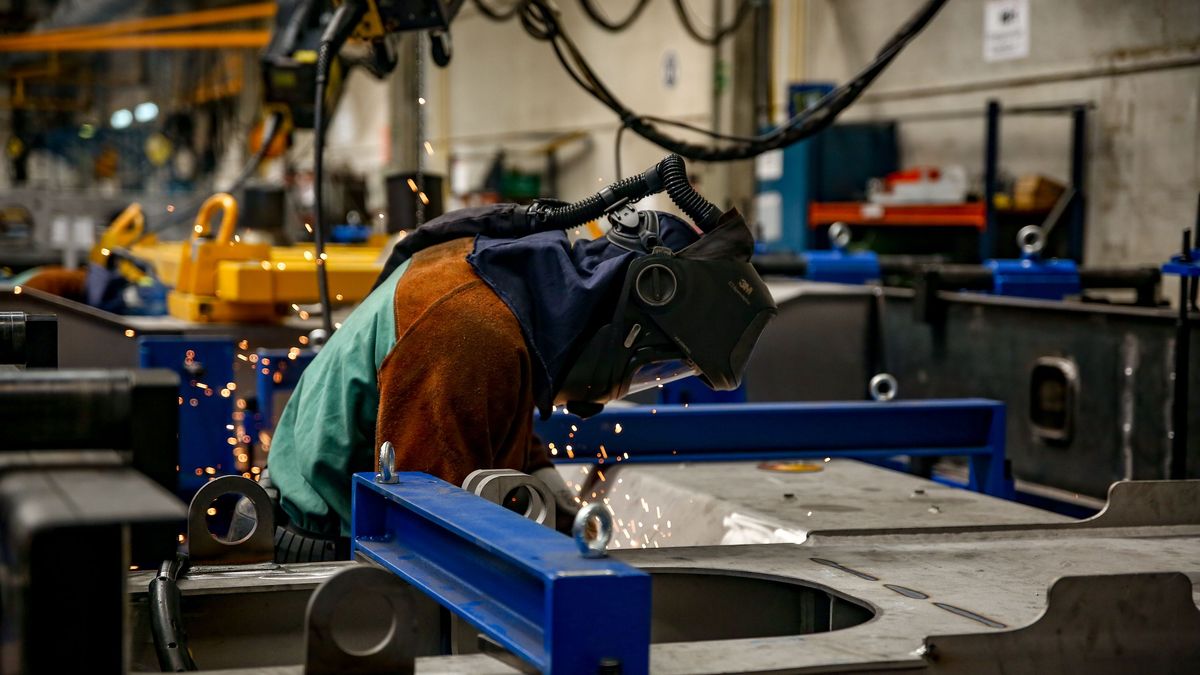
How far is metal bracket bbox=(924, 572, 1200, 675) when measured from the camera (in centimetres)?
165

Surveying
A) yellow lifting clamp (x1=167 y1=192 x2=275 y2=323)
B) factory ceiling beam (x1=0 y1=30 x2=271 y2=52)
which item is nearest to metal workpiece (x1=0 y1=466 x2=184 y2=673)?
yellow lifting clamp (x1=167 y1=192 x2=275 y2=323)

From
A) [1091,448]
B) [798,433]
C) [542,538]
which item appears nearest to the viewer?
[542,538]

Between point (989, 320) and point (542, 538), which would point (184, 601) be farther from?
point (989, 320)

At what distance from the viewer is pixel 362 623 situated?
1.48m

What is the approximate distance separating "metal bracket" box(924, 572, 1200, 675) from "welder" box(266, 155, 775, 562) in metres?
0.77

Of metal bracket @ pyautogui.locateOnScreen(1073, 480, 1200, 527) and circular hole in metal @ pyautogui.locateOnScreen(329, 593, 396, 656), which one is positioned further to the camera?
metal bracket @ pyautogui.locateOnScreen(1073, 480, 1200, 527)

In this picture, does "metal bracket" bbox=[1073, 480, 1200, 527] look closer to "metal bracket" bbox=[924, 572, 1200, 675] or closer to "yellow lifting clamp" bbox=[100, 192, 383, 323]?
"metal bracket" bbox=[924, 572, 1200, 675]

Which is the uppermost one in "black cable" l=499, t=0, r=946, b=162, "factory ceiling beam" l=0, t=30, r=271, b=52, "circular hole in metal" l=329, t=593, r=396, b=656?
"factory ceiling beam" l=0, t=30, r=271, b=52

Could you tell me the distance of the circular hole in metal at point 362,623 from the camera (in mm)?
1415

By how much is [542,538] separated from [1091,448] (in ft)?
10.9

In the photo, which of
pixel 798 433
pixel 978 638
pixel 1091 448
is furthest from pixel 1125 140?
pixel 978 638

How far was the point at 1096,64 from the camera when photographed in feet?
27.0

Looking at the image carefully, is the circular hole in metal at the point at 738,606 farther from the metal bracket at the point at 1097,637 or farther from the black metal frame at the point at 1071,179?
the black metal frame at the point at 1071,179

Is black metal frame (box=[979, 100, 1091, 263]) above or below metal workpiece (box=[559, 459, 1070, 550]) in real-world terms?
above
